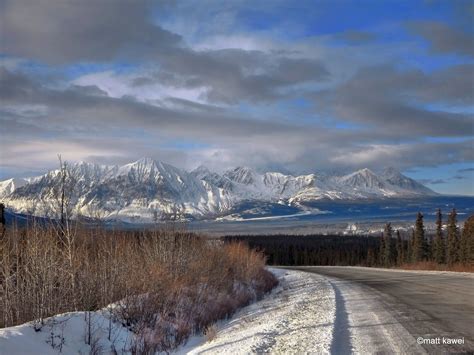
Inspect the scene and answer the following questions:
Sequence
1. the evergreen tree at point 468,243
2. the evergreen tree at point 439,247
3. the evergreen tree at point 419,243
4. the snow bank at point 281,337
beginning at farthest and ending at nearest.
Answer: the evergreen tree at point 419,243
the evergreen tree at point 439,247
the evergreen tree at point 468,243
the snow bank at point 281,337

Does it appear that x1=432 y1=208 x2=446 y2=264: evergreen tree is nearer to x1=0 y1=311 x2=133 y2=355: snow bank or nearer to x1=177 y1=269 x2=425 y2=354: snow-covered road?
x1=177 y1=269 x2=425 y2=354: snow-covered road

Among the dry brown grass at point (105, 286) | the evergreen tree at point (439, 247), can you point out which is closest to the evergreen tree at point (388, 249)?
the evergreen tree at point (439, 247)

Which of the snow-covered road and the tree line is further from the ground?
the snow-covered road

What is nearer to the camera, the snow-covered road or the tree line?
the snow-covered road

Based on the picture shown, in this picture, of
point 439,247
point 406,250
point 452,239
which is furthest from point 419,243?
point 406,250

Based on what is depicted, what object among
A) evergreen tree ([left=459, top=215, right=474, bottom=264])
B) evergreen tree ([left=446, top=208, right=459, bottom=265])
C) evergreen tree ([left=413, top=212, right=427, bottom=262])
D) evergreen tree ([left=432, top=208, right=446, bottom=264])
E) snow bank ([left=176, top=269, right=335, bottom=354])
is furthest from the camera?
evergreen tree ([left=413, top=212, right=427, bottom=262])

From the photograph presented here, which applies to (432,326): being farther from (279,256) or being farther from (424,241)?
(279,256)

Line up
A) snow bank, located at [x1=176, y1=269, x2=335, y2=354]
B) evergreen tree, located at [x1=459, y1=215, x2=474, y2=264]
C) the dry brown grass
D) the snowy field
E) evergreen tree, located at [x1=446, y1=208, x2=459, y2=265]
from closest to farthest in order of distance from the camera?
1. the snowy field
2. snow bank, located at [x1=176, y1=269, x2=335, y2=354]
3. the dry brown grass
4. evergreen tree, located at [x1=459, y1=215, x2=474, y2=264]
5. evergreen tree, located at [x1=446, y1=208, x2=459, y2=265]

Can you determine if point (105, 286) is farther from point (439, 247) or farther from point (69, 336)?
point (439, 247)

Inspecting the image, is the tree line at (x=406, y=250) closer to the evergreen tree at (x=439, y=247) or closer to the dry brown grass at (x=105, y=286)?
the evergreen tree at (x=439, y=247)

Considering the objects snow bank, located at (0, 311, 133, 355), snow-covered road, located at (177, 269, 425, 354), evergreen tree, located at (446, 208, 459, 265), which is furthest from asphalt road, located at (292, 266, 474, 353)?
evergreen tree, located at (446, 208, 459, 265)

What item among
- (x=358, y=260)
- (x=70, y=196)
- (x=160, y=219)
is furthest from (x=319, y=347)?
(x=358, y=260)

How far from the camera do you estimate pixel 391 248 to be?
359 ft

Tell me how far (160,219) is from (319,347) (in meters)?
19.8
